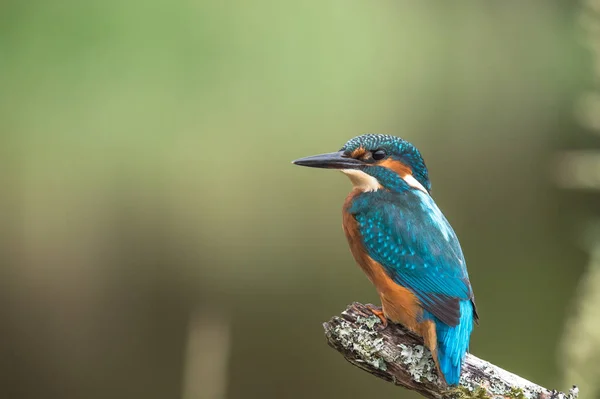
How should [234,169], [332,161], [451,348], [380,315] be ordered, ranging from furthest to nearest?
[234,169]
[332,161]
[380,315]
[451,348]

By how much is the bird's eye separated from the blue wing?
110 millimetres

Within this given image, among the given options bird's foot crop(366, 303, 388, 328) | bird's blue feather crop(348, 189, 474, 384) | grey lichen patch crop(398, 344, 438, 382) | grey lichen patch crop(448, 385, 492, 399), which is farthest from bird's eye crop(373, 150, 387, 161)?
grey lichen patch crop(448, 385, 492, 399)

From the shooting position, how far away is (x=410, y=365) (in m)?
1.94

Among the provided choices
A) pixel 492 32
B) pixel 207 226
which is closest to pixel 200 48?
pixel 207 226

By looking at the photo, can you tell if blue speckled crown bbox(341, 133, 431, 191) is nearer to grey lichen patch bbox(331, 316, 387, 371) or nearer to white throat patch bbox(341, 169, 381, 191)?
white throat patch bbox(341, 169, 381, 191)

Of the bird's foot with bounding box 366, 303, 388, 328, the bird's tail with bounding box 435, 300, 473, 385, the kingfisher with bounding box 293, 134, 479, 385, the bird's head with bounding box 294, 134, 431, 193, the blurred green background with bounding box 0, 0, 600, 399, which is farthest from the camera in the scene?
the blurred green background with bounding box 0, 0, 600, 399

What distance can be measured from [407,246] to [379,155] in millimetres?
318

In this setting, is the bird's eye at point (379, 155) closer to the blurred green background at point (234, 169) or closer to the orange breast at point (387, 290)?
the orange breast at point (387, 290)

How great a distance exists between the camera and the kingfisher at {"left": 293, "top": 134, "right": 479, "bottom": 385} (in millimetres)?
1954

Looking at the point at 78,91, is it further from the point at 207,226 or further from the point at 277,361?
the point at 277,361

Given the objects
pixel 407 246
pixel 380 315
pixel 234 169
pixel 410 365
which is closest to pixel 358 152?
pixel 407 246

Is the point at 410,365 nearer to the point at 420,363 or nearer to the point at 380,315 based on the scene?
the point at 420,363

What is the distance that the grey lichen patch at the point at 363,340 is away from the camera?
1.96 meters

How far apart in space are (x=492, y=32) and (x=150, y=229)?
330cm
